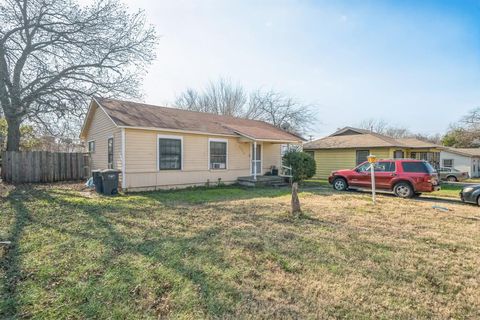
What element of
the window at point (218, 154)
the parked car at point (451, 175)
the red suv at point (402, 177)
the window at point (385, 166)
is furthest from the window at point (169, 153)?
the parked car at point (451, 175)

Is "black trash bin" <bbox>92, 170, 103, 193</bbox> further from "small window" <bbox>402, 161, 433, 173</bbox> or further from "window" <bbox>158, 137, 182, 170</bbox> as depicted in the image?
"small window" <bbox>402, 161, 433, 173</bbox>

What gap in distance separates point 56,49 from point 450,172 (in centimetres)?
2733

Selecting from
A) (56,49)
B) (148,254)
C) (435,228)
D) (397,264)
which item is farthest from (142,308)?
(56,49)

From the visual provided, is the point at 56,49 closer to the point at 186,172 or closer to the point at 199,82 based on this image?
the point at 186,172

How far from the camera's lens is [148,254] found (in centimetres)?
448

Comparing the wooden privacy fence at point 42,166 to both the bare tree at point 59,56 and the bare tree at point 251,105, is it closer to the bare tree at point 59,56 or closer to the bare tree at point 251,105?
the bare tree at point 59,56

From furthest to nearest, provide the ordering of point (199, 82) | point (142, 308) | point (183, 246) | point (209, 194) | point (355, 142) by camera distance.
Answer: point (199, 82) → point (355, 142) → point (209, 194) → point (183, 246) → point (142, 308)

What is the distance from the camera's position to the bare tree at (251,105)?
33.3 meters

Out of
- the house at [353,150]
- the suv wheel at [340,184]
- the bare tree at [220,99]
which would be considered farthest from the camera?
the bare tree at [220,99]

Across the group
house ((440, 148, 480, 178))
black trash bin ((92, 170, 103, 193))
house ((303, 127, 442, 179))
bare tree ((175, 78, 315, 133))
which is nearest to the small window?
house ((303, 127, 442, 179))

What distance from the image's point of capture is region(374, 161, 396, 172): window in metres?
11.9

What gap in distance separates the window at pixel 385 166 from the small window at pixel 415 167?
45 cm

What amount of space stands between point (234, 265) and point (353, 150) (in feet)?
59.0

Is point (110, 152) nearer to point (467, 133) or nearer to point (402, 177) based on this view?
point (402, 177)
